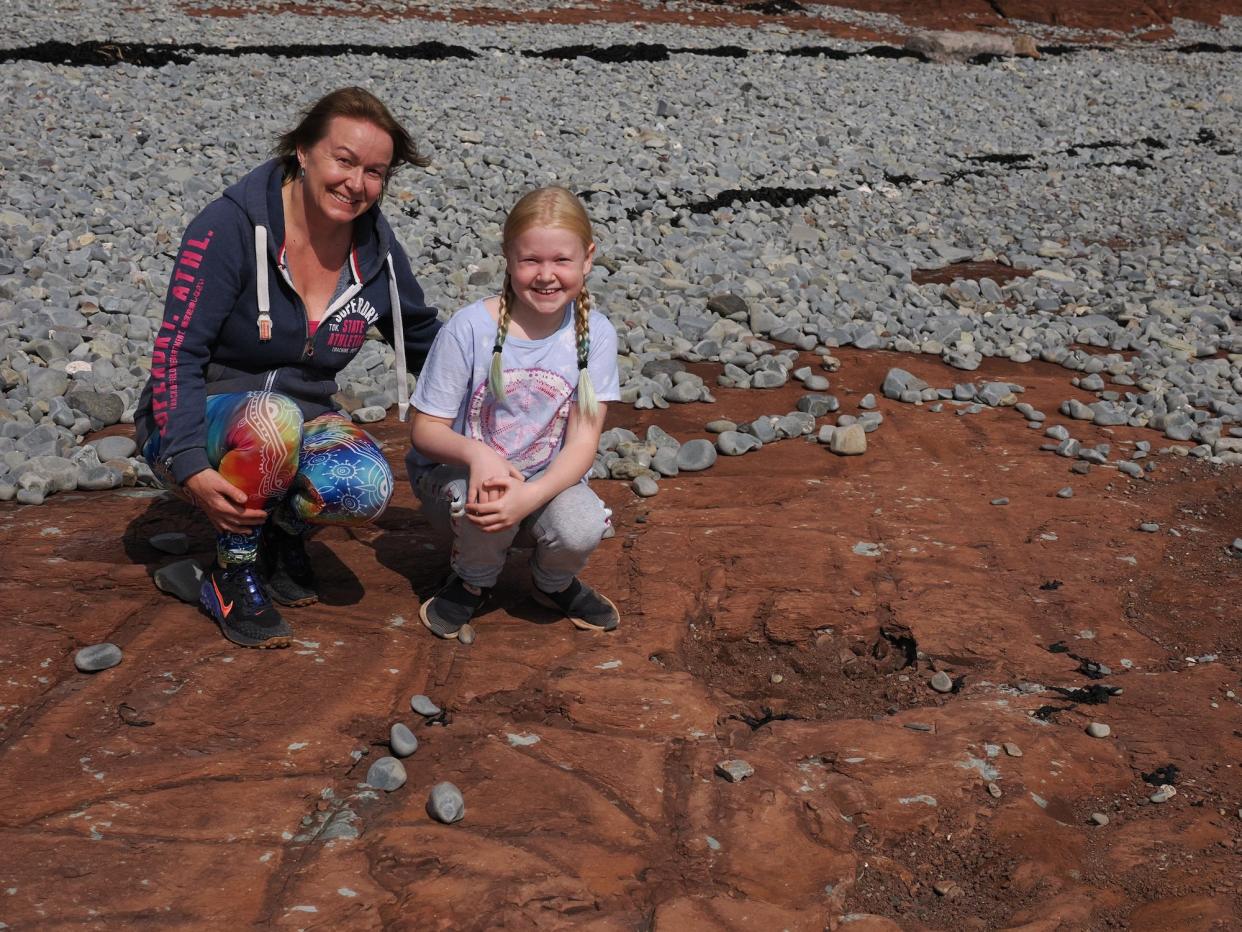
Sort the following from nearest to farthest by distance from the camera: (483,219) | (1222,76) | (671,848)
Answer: (671,848)
(483,219)
(1222,76)

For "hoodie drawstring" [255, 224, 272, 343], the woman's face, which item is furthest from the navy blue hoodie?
the woman's face

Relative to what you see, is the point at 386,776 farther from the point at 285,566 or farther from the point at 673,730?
the point at 285,566

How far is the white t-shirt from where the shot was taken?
3225 millimetres

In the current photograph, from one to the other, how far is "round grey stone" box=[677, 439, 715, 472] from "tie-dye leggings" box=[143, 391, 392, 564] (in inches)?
66.8

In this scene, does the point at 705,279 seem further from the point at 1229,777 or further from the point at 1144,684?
the point at 1229,777

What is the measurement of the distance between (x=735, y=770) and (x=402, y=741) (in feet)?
2.60

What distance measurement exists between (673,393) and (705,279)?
1714 mm

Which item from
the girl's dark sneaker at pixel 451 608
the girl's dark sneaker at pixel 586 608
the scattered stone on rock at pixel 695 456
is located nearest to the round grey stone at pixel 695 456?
the scattered stone on rock at pixel 695 456

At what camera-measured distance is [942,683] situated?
11.5ft

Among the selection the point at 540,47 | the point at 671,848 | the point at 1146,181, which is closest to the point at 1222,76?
the point at 1146,181

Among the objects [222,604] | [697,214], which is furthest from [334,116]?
[697,214]

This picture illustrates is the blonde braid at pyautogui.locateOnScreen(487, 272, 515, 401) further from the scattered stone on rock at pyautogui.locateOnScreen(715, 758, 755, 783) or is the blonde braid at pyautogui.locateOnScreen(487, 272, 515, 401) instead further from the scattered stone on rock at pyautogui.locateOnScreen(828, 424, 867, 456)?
the scattered stone on rock at pyautogui.locateOnScreen(828, 424, 867, 456)

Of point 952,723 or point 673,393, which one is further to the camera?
point 673,393

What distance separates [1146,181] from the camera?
1096 cm
